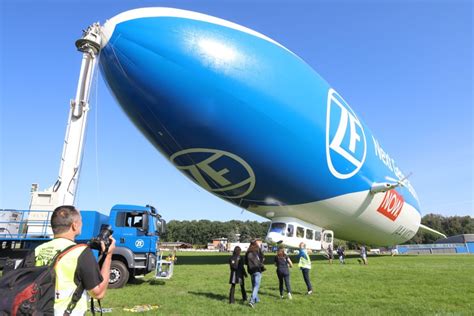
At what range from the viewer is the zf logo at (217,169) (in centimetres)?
1370

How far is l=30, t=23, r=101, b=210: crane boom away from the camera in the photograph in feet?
37.1

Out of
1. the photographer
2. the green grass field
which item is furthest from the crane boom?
the photographer

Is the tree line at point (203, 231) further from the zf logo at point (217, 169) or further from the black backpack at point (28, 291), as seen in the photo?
the black backpack at point (28, 291)

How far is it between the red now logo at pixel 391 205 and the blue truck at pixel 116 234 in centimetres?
1315

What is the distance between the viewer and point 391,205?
2080 cm

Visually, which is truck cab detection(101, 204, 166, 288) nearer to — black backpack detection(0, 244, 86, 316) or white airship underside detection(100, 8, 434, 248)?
white airship underside detection(100, 8, 434, 248)

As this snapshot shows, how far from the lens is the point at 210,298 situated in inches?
388

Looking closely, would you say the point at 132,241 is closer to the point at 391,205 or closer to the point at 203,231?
the point at 391,205

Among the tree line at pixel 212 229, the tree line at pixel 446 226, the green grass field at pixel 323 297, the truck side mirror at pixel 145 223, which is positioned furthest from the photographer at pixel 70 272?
the tree line at pixel 212 229

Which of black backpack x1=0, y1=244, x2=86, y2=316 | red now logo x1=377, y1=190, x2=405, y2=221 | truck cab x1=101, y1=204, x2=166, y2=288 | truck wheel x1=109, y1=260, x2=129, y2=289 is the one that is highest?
red now logo x1=377, y1=190, x2=405, y2=221

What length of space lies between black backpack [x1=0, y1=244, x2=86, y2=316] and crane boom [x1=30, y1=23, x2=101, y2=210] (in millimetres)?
10172

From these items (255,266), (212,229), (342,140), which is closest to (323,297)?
(255,266)

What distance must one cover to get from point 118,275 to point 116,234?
1433 mm

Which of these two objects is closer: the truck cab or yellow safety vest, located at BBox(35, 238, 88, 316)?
yellow safety vest, located at BBox(35, 238, 88, 316)
